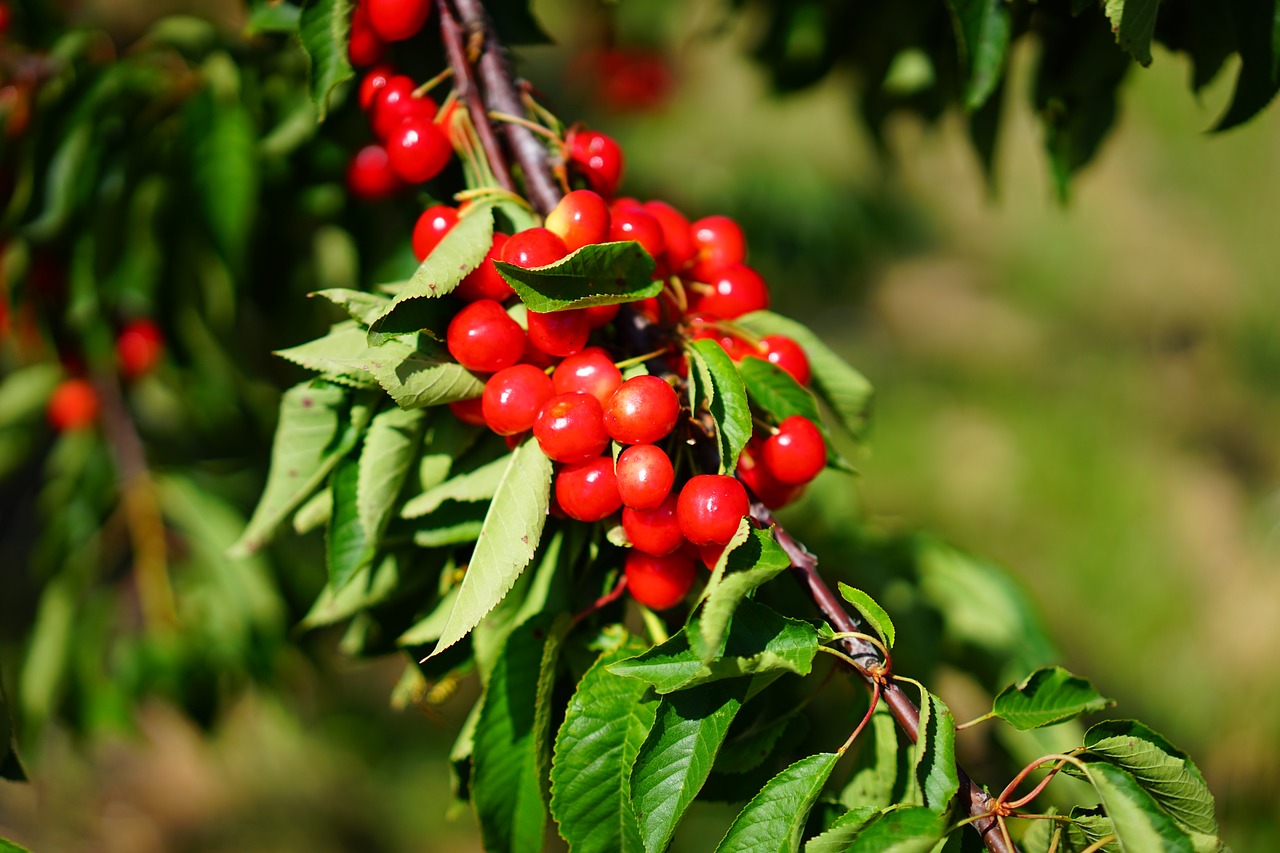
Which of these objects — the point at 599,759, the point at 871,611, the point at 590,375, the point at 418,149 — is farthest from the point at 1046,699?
the point at 418,149

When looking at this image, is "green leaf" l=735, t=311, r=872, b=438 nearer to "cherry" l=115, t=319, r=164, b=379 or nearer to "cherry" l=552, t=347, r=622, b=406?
"cherry" l=552, t=347, r=622, b=406

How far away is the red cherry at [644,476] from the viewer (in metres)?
0.91

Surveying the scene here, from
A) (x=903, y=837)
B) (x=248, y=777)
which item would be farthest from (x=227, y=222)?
(x=248, y=777)

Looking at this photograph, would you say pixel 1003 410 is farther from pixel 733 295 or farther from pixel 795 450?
pixel 795 450

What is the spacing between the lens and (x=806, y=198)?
16.3 feet

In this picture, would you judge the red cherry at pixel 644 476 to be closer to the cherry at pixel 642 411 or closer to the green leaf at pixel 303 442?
the cherry at pixel 642 411

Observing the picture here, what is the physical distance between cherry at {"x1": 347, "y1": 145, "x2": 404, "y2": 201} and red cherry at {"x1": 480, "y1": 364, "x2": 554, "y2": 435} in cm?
56

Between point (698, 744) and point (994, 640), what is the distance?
103 centimetres

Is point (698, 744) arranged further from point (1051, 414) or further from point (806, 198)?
point (1051, 414)

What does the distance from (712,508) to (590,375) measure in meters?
0.20

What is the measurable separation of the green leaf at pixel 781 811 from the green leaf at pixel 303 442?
647mm

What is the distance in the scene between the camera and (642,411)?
2.99ft

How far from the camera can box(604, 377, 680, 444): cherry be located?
911mm

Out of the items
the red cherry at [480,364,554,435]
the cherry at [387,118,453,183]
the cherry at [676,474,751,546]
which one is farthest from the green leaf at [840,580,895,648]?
the cherry at [387,118,453,183]
